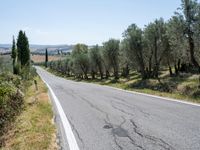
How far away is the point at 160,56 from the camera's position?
38.9 m

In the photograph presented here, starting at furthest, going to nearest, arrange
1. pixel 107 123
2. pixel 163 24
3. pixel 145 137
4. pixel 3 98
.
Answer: pixel 163 24 < pixel 3 98 < pixel 107 123 < pixel 145 137

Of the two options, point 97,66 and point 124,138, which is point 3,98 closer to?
point 124,138

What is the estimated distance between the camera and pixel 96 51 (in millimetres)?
64312

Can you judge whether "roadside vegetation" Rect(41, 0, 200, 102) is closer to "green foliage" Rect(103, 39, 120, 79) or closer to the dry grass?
"green foliage" Rect(103, 39, 120, 79)

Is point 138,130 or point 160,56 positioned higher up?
point 160,56

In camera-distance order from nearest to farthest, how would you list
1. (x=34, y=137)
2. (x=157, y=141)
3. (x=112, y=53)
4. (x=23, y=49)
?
(x=157, y=141)
(x=34, y=137)
(x=112, y=53)
(x=23, y=49)

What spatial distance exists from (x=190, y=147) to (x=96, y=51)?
58.2 metres

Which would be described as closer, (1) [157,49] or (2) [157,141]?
(2) [157,141]

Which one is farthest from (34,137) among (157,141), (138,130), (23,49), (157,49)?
(23,49)

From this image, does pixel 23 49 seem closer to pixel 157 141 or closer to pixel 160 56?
pixel 160 56

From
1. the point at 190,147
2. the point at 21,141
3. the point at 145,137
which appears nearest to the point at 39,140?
the point at 21,141

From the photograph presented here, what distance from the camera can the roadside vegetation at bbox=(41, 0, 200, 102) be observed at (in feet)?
73.3

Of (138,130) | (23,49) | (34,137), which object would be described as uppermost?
(23,49)

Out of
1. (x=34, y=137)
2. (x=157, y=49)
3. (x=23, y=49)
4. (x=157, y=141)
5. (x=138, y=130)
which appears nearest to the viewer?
(x=157, y=141)
